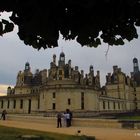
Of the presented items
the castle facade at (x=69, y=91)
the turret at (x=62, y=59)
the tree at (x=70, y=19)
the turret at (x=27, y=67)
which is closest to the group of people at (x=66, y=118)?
the tree at (x=70, y=19)

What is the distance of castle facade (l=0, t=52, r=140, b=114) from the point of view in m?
58.8

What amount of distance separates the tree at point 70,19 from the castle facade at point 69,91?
55.2 m

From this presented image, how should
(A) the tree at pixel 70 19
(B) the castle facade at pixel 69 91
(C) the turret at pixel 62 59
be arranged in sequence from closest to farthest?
(A) the tree at pixel 70 19
(B) the castle facade at pixel 69 91
(C) the turret at pixel 62 59

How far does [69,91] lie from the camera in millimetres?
58469

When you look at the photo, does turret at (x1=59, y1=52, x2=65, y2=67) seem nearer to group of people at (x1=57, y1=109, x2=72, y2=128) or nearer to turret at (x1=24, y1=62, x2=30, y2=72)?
turret at (x1=24, y1=62, x2=30, y2=72)

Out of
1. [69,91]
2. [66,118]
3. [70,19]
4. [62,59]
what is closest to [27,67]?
[62,59]

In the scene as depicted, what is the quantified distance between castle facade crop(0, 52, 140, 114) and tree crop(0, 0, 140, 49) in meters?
55.2

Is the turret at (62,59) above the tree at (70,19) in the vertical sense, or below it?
above

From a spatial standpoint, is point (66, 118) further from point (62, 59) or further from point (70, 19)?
point (62, 59)

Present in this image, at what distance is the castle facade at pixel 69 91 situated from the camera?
58844 millimetres

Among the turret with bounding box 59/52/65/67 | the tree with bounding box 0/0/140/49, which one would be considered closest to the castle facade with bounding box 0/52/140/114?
the turret with bounding box 59/52/65/67

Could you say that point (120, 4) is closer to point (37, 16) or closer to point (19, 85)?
point (37, 16)

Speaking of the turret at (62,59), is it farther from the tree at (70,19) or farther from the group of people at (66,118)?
the tree at (70,19)

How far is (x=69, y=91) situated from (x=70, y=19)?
5549cm
